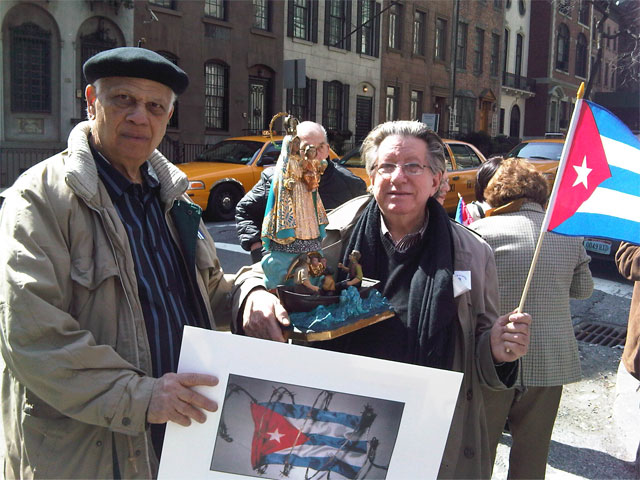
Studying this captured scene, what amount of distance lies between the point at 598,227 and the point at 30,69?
1652cm

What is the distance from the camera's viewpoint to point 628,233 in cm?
220

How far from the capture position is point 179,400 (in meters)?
1.61

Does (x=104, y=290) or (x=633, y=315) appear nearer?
(x=104, y=290)

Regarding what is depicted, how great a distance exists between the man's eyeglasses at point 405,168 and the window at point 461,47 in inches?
1239

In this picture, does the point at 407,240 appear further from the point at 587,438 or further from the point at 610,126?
the point at 587,438

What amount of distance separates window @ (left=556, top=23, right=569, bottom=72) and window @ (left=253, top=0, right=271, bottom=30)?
26.2m

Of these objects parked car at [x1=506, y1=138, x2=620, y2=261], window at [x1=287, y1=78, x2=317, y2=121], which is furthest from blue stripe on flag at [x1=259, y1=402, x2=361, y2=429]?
window at [x1=287, y1=78, x2=317, y2=121]

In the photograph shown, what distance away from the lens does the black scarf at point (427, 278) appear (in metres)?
2.01

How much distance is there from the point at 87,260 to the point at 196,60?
61.9ft

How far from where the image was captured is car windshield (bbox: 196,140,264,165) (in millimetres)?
12680

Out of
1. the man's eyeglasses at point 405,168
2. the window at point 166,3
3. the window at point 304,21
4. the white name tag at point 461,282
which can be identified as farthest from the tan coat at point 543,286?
the window at point 304,21

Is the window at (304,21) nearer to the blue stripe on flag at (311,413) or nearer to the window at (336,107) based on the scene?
the window at (336,107)

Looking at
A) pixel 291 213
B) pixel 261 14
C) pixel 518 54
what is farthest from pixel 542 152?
pixel 518 54

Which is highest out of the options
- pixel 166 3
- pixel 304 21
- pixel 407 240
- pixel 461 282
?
pixel 304 21
